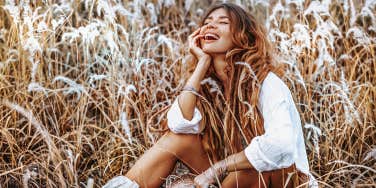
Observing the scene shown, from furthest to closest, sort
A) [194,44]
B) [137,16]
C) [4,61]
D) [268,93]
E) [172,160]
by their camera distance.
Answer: [137,16] < [4,61] < [194,44] < [172,160] < [268,93]

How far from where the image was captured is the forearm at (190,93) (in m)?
2.18

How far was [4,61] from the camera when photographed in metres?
2.77

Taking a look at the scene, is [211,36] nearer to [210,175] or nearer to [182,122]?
[182,122]

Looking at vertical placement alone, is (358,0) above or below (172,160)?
above

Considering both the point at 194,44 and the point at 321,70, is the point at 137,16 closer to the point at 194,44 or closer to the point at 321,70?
the point at 194,44

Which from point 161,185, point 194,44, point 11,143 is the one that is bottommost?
point 161,185

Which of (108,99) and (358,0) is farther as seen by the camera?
(358,0)

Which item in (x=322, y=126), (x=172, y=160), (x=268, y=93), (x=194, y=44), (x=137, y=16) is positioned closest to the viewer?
(x=268, y=93)

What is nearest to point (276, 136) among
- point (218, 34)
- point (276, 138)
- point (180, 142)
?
point (276, 138)

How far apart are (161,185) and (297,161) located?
59 cm

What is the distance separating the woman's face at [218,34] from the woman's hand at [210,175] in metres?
0.50

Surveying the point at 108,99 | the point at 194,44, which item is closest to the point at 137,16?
the point at 108,99

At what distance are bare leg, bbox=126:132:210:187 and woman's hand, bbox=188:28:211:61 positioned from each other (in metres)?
0.36

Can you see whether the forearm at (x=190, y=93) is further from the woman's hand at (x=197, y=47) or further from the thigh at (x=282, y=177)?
the thigh at (x=282, y=177)
